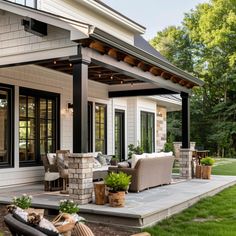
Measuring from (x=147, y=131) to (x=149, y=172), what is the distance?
8.32 meters

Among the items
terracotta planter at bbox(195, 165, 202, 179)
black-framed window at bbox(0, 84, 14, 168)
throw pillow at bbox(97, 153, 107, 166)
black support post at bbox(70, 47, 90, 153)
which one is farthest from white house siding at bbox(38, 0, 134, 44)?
terracotta planter at bbox(195, 165, 202, 179)

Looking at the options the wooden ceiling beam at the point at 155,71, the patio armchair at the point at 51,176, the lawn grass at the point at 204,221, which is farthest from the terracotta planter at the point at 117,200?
the wooden ceiling beam at the point at 155,71

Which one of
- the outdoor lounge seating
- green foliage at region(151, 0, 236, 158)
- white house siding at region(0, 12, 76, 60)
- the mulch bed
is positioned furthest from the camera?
green foliage at region(151, 0, 236, 158)

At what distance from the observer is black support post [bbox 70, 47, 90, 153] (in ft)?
21.4

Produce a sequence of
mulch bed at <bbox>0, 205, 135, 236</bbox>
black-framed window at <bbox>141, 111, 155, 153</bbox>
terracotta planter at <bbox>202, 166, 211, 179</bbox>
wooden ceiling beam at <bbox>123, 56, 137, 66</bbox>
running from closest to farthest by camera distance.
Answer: mulch bed at <bbox>0, 205, 135, 236</bbox>
wooden ceiling beam at <bbox>123, 56, 137, 66</bbox>
terracotta planter at <bbox>202, 166, 211, 179</bbox>
black-framed window at <bbox>141, 111, 155, 153</bbox>

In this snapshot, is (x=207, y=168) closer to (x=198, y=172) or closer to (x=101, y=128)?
(x=198, y=172)

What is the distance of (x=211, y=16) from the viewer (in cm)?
2644

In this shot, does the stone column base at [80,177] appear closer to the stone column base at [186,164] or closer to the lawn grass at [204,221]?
the lawn grass at [204,221]

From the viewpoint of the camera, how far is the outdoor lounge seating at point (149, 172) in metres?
7.98

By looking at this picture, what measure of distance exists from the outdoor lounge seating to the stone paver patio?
6.8 inches

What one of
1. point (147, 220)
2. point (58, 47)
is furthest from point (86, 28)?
point (147, 220)

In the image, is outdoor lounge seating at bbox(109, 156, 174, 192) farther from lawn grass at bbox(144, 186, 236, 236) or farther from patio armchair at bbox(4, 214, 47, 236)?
patio armchair at bbox(4, 214, 47, 236)

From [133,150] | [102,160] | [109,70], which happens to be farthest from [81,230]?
[133,150]

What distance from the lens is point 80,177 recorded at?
255 inches
